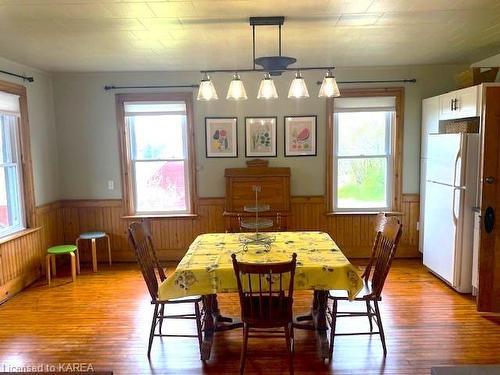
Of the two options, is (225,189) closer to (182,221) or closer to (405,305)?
(182,221)

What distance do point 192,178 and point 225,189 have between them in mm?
451

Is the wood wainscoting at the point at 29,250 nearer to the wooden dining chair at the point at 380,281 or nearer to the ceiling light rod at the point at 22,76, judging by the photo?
the ceiling light rod at the point at 22,76

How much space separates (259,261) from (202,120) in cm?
272

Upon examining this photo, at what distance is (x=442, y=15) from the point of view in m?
2.79

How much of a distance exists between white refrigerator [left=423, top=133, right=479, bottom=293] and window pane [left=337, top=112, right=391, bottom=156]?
30.5 inches

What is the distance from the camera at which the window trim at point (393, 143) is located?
4824mm

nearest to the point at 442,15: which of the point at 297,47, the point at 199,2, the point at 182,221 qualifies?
the point at 297,47

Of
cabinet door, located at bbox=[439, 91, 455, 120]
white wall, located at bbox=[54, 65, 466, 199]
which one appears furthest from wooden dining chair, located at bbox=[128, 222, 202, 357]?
cabinet door, located at bbox=[439, 91, 455, 120]

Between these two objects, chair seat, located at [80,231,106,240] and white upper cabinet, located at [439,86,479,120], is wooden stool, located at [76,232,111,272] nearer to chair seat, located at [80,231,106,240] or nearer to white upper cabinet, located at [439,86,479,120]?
chair seat, located at [80,231,106,240]

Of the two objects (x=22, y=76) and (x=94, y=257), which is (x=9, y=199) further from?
(x=22, y=76)

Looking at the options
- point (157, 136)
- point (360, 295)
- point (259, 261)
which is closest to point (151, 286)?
point (259, 261)

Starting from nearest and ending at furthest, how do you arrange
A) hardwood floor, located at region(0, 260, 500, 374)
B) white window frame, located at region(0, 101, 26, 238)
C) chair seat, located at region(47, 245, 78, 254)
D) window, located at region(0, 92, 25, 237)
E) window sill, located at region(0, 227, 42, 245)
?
1. hardwood floor, located at region(0, 260, 500, 374)
2. window sill, located at region(0, 227, 42, 245)
3. window, located at region(0, 92, 25, 237)
4. white window frame, located at region(0, 101, 26, 238)
5. chair seat, located at region(47, 245, 78, 254)

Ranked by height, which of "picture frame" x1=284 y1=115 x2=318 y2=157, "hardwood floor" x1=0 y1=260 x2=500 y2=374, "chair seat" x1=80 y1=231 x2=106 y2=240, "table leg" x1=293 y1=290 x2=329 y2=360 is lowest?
"hardwood floor" x1=0 y1=260 x2=500 y2=374

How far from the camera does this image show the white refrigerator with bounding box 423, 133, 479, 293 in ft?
12.0
